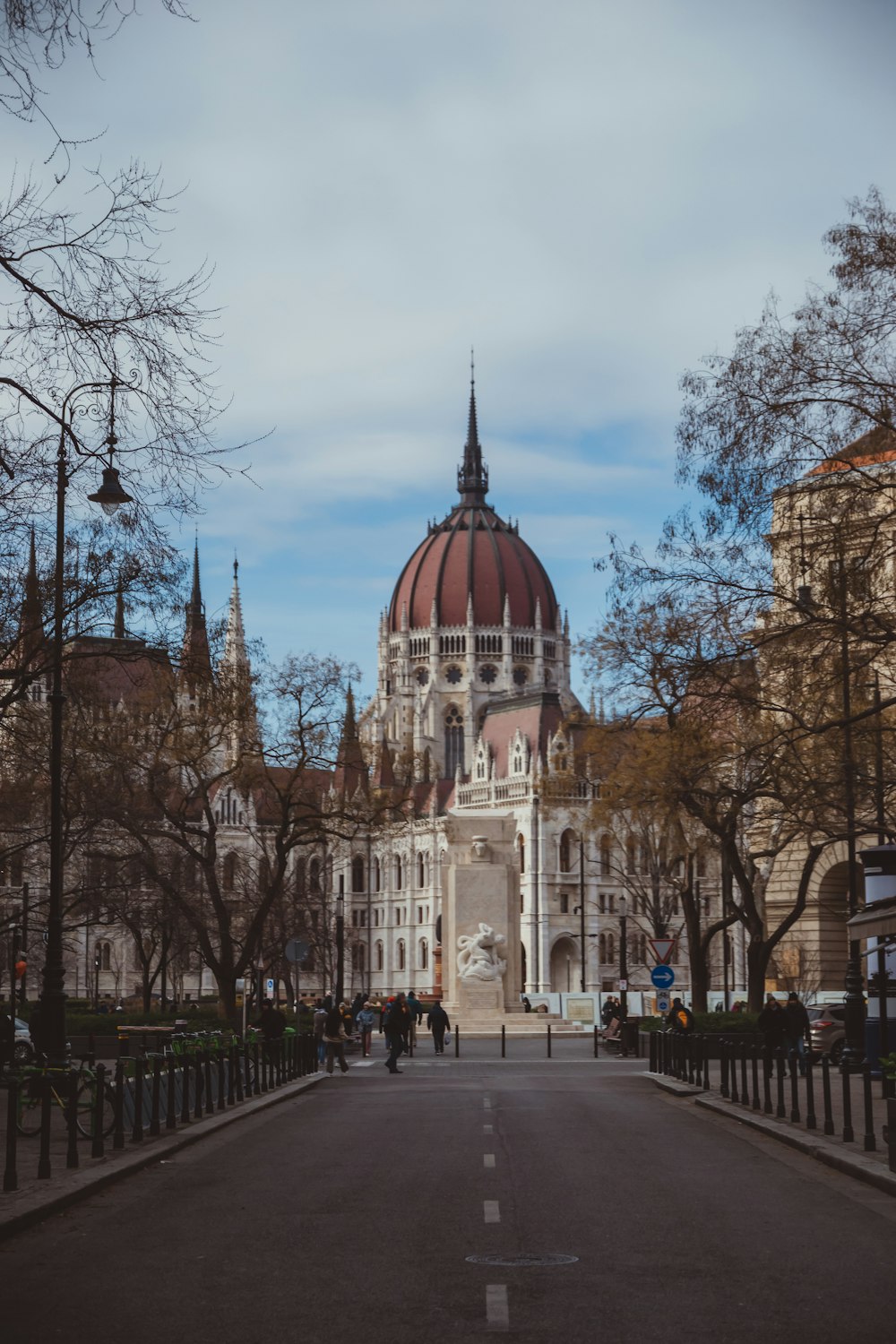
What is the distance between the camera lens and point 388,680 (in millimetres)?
199500

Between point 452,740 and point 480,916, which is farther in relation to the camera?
point 452,740

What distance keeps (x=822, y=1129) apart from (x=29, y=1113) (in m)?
9.40

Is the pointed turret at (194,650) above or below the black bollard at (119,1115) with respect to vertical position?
above

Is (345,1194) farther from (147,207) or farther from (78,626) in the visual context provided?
(78,626)

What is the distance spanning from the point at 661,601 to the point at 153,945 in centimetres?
5228

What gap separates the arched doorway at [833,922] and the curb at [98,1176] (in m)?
36.3

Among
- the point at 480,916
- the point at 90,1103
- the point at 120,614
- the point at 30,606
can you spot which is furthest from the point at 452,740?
the point at 90,1103

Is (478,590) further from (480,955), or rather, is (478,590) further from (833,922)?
(833,922)

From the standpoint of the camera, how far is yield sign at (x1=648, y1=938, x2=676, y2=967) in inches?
1344

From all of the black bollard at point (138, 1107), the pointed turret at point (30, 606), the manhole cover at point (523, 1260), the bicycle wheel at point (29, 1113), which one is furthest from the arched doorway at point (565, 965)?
the manhole cover at point (523, 1260)

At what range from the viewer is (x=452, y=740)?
191 meters

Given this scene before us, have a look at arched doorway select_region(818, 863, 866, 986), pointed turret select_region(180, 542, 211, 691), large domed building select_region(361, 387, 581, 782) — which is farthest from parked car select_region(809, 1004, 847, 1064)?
large domed building select_region(361, 387, 581, 782)

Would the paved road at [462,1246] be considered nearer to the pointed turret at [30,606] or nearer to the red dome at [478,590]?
the pointed turret at [30,606]

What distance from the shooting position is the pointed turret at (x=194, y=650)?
25.0m
